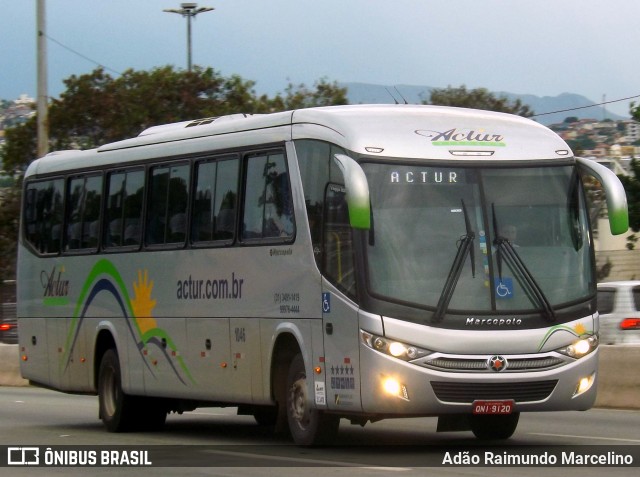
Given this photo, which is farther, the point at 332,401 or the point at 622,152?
the point at 622,152

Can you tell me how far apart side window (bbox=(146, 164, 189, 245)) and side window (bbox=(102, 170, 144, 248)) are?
0.29 m

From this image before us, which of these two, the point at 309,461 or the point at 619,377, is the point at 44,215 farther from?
the point at 309,461

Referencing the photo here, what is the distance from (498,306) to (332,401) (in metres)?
1.71

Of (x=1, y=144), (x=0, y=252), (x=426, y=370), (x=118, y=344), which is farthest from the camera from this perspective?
(x=1, y=144)

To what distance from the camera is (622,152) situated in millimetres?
82750

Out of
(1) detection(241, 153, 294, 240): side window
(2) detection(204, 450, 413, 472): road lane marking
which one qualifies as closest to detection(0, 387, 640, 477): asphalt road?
(2) detection(204, 450, 413, 472): road lane marking

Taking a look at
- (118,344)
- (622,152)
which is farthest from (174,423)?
(622,152)

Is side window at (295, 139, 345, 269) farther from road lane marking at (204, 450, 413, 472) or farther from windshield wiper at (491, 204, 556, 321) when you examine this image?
road lane marking at (204, 450, 413, 472)

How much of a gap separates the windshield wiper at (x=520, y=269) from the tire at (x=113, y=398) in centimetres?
629

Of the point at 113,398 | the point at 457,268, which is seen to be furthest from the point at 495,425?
the point at 113,398

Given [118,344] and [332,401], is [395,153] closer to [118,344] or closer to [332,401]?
[332,401]

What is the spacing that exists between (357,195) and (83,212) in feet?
23.7

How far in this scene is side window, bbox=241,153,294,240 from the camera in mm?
14156

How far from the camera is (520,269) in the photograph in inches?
508
